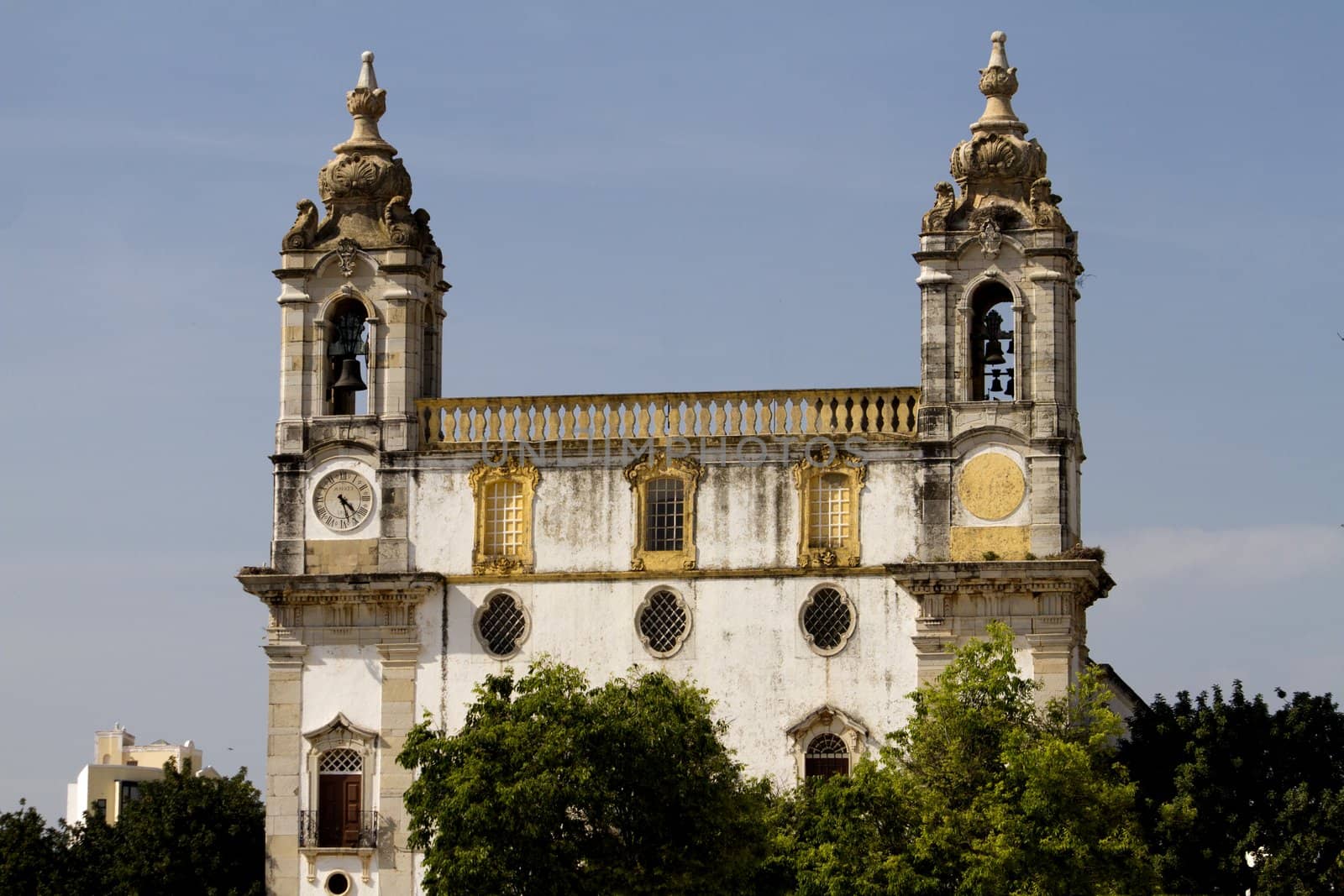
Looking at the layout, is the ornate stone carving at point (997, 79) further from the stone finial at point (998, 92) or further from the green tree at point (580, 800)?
the green tree at point (580, 800)

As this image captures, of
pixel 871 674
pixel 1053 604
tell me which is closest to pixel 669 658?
pixel 871 674

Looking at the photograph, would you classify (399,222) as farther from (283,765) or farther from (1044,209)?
(1044,209)

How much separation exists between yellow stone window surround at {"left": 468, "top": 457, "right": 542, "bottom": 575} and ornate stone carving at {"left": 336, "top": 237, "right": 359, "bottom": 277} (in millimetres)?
4326

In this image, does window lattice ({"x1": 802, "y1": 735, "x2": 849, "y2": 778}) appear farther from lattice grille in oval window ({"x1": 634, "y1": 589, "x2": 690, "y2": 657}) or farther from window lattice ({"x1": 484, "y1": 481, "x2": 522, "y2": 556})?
window lattice ({"x1": 484, "y1": 481, "x2": 522, "y2": 556})

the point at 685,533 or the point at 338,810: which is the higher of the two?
the point at 685,533

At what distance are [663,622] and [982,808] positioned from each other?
299 inches

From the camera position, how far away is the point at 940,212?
51094mm

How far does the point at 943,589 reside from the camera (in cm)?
4972

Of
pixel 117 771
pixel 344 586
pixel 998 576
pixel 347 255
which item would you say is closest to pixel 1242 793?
pixel 998 576

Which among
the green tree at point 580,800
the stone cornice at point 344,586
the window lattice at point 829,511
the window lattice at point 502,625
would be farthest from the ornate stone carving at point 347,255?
the green tree at point 580,800

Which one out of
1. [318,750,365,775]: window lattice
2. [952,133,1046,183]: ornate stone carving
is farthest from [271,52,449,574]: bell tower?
[952,133,1046,183]: ornate stone carving

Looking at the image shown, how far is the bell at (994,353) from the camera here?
5141 centimetres

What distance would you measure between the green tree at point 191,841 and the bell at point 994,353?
51.1 feet

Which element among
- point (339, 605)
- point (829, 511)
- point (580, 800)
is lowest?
point (580, 800)
